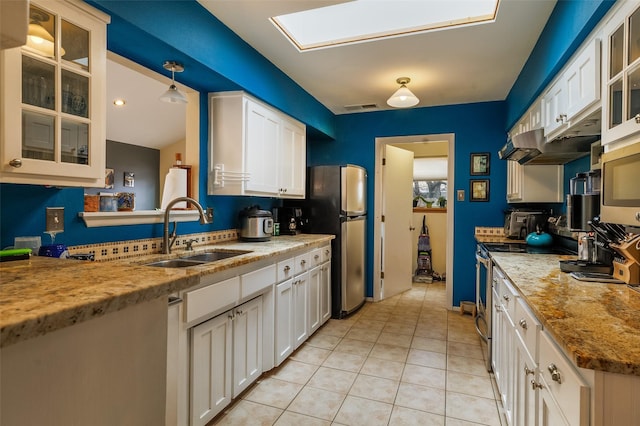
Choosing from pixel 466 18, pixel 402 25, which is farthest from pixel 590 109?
pixel 402 25

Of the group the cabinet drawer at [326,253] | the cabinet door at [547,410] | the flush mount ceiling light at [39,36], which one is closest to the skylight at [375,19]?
the flush mount ceiling light at [39,36]

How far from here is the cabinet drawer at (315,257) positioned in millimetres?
3084

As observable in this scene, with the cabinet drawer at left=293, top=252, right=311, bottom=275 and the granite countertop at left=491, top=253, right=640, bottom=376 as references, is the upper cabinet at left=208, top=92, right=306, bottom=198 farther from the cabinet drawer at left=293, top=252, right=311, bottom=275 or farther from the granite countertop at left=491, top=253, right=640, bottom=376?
the granite countertop at left=491, top=253, right=640, bottom=376

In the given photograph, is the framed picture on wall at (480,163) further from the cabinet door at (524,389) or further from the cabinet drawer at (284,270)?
the cabinet door at (524,389)

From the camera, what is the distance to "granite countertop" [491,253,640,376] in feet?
2.58

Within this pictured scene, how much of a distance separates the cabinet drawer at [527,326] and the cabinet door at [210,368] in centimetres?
146

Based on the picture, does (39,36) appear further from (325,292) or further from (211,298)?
(325,292)

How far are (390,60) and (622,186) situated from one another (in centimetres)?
206

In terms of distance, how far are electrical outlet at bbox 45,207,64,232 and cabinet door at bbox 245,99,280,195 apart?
4.04 ft

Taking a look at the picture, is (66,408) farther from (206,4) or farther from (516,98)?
(516,98)

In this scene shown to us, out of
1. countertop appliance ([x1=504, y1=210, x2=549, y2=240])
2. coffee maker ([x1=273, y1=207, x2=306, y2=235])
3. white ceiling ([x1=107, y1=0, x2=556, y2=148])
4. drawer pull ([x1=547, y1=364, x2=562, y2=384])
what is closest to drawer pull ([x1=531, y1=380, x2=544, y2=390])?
drawer pull ([x1=547, y1=364, x2=562, y2=384])

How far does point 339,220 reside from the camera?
3.69 metres

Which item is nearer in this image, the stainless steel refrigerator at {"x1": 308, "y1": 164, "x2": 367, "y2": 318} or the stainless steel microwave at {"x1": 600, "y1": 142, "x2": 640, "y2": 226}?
the stainless steel microwave at {"x1": 600, "y1": 142, "x2": 640, "y2": 226}

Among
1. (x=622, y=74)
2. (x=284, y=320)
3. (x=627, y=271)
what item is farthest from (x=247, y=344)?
(x=622, y=74)
